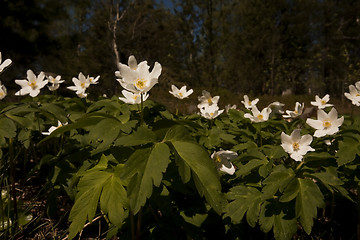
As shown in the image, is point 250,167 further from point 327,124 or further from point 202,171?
point 327,124

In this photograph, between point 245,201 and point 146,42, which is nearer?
point 245,201

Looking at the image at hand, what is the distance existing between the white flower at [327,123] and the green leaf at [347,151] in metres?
0.15

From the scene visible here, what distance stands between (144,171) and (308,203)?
2.77 feet

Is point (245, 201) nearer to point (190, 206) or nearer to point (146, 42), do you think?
point (190, 206)

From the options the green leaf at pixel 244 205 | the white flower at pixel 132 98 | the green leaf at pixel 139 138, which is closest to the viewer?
the green leaf at pixel 139 138

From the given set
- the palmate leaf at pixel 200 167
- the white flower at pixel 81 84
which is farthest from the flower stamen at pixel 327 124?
the white flower at pixel 81 84

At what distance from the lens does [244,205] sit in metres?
1.38

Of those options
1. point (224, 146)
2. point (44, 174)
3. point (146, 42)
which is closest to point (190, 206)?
point (224, 146)

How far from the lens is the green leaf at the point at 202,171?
99cm

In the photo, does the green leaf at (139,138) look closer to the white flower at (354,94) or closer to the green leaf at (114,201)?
the green leaf at (114,201)

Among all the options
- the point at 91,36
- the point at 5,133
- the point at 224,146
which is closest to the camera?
the point at 5,133

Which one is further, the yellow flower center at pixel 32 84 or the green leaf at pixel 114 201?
the yellow flower center at pixel 32 84

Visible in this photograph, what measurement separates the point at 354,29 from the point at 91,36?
20324 mm

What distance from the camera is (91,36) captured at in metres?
20.8
